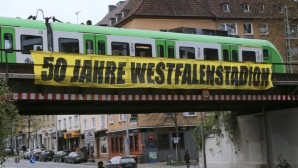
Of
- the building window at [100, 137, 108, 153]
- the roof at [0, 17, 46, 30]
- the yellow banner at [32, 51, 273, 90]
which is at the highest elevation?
the roof at [0, 17, 46, 30]

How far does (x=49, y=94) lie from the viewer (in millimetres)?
18453

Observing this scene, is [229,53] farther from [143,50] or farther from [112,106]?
[112,106]

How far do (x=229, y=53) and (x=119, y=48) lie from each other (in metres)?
7.18

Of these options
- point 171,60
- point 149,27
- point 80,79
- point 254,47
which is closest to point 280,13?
point 254,47

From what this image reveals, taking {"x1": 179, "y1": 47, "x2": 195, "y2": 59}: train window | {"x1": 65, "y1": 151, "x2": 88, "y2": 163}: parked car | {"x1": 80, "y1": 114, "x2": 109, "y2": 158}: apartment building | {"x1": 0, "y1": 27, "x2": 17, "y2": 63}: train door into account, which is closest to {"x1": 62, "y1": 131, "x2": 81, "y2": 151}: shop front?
{"x1": 80, "y1": 114, "x2": 109, "y2": 158}: apartment building

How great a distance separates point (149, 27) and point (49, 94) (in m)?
42.3

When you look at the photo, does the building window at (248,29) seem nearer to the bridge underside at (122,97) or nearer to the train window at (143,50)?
the bridge underside at (122,97)

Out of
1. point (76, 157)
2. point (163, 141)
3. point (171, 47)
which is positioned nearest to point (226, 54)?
point (171, 47)

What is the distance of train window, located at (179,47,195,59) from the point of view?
26.5 metres

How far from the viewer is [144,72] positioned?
803 inches

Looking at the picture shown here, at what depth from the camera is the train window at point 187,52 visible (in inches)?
1041

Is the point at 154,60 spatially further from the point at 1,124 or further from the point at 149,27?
the point at 149,27

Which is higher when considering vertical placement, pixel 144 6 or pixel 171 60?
pixel 144 6

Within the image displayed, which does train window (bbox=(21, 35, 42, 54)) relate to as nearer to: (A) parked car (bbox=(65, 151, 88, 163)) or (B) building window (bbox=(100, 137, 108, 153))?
Result: (A) parked car (bbox=(65, 151, 88, 163))
